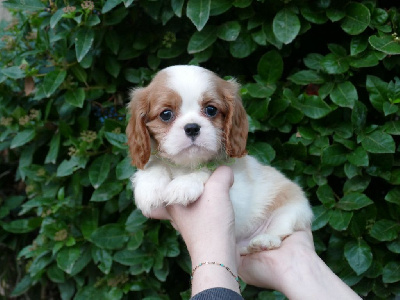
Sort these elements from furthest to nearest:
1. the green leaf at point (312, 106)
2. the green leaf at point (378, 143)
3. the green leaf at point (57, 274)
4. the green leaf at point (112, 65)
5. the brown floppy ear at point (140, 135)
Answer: the green leaf at point (57, 274) → the green leaf at point (112, 65) → the green leaf at point (312, 106) → the green leaf at point (378, 143) → the brown floppy ear at point (140, 135)

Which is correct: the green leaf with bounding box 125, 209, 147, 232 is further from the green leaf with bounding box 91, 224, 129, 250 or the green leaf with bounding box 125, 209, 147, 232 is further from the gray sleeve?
the gray sleeve

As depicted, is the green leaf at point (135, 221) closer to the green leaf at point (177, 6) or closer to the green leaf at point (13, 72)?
the green leaf at point (13, 72)

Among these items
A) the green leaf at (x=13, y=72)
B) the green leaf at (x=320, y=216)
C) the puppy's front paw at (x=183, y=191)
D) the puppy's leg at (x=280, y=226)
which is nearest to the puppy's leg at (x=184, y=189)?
the puppy's front paw at (x=183, y=191)

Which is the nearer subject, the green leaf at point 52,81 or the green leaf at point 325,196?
the green leaf at point 325,196

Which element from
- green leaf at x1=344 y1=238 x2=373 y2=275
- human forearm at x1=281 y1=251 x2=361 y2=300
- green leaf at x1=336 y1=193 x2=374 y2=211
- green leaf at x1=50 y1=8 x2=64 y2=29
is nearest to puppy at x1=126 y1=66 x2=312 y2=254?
human forearm at x1=281 y1=251 x2=361 y2=300

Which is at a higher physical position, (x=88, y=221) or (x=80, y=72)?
(x=80, y=72)

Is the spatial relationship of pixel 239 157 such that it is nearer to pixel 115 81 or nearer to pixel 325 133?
pixel 325 133

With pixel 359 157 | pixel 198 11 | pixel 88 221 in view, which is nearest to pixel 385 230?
pixel 359 157

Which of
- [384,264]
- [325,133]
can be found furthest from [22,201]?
[384,264]

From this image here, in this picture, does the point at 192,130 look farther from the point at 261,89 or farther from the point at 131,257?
the point at 131,257
